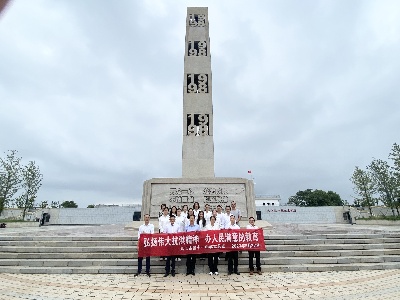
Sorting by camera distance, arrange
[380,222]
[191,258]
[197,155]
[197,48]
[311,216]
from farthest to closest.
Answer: [311,216], [380,222], [197,48], [197,155], [191,258]

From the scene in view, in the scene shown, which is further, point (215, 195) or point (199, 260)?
point (215, 195)

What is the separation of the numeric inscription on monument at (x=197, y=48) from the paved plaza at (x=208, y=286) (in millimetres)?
14737

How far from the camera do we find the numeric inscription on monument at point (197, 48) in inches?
733

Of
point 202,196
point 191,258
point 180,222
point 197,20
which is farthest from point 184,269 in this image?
point 197,20

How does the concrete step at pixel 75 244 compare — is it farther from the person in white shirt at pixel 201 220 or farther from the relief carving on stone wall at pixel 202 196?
the relief carving on stone wall at pixel 202 196

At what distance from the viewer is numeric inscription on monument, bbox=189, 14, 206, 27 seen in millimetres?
19453

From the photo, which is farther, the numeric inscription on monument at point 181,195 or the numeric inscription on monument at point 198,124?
the numeric inscription on monument at point 198,124

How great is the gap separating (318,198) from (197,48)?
63.7 metres

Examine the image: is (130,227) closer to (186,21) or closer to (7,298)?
(7,298)

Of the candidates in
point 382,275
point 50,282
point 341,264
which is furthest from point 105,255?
point 382,275

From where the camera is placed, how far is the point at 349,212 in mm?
29031

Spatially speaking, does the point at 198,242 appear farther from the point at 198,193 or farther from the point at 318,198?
the point at 318,198

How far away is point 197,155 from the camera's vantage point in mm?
16719

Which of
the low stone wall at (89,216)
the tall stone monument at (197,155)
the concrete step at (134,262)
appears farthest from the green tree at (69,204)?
the concrete step at (134,262)
